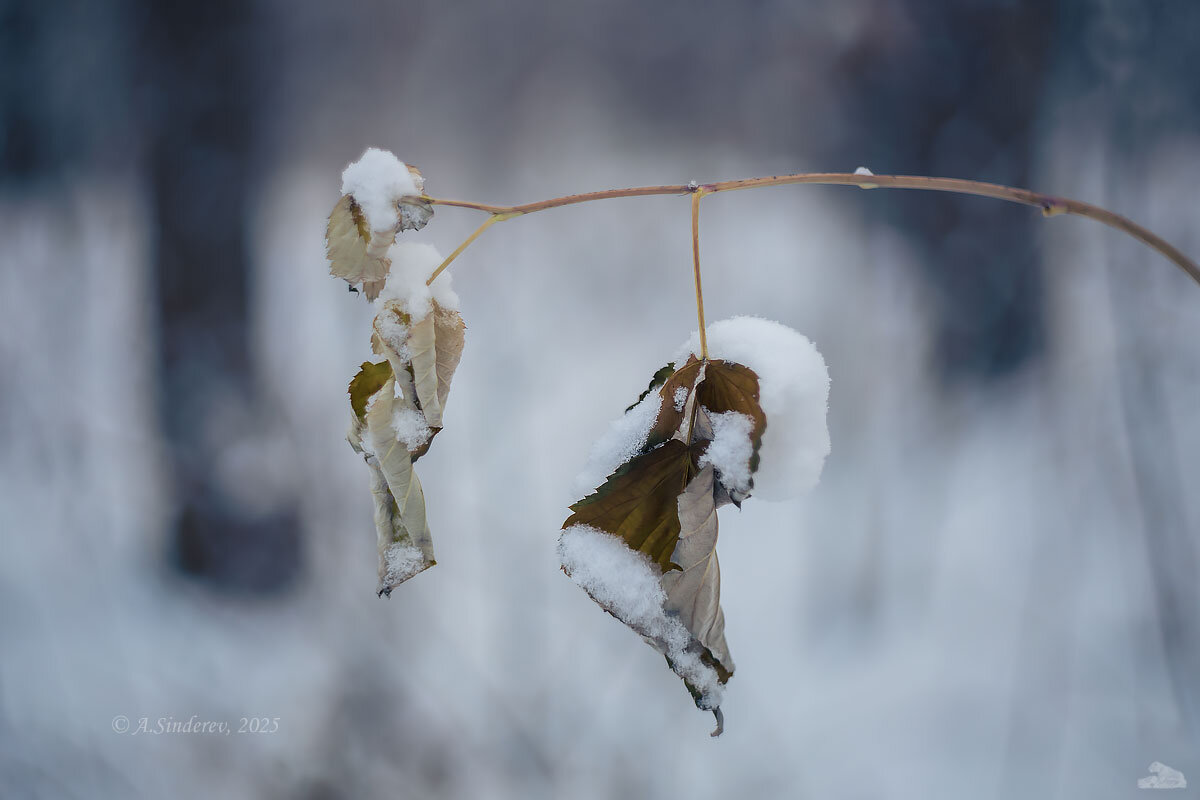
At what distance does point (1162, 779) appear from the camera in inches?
27.9

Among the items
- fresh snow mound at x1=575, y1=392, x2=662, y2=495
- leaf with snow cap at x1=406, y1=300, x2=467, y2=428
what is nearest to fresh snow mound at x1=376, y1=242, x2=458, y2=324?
leaf with snow cap at x1=406, y1=300, x2=467, y2=428

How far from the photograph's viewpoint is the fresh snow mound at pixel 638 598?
25cm

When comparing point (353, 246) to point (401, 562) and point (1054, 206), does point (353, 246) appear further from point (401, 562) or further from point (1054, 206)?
point (1054, 206)

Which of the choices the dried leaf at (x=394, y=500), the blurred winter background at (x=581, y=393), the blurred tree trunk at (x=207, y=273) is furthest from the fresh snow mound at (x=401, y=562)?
the blurred tree trunk at (x=207, y=273)

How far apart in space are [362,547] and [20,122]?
2.54 feet

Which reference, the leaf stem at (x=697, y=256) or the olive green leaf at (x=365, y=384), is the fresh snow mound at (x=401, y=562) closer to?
the olive green leaf at (x=365, y=384)

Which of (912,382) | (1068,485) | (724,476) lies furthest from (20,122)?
(1068,485)

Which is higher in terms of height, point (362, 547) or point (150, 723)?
point (362, 547)

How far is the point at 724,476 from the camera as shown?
242 millimetres

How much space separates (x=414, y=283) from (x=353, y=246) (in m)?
0.03

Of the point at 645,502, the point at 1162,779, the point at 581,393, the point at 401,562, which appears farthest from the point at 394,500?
the point at 1162,779

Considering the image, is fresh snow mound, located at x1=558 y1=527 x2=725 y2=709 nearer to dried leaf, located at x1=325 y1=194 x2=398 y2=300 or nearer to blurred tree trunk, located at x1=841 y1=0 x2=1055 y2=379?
dried leaf, located at x1=325 y1=194 x2=398 y2=300

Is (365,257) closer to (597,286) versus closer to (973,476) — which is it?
→ (597,286)

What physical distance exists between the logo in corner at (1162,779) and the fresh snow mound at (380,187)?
1036 millimetres
